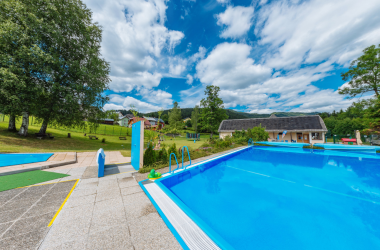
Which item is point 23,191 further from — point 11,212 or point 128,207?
point 128,207

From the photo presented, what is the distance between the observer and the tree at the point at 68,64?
9.88m

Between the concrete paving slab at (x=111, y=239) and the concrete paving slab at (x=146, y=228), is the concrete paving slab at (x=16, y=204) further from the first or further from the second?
the concrete paving slab at (x=146, y=228)

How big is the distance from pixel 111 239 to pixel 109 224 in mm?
381

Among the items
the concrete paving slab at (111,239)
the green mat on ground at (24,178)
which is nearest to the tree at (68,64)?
the green mat on ground at (24,178)

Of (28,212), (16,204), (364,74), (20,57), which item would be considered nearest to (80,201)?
(28,212)

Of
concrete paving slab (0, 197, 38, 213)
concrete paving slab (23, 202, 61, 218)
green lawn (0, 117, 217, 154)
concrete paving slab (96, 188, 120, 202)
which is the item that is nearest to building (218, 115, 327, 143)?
green lawn (0, 117, 217, 154)

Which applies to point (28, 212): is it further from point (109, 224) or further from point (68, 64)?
point (68, 64)

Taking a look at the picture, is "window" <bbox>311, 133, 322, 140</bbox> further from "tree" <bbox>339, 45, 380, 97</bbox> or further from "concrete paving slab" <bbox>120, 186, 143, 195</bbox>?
"concrete paving slab" <bbox>120, 186, 143, 195</bbox>

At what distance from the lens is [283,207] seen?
3326 millimetres

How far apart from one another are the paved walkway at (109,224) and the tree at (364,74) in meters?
25.1

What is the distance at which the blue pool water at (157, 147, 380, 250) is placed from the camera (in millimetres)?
2361

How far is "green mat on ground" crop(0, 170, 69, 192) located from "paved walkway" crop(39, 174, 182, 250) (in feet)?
5.77

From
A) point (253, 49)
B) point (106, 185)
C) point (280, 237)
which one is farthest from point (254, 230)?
point (253, 49)

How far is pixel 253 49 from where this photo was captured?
46.5 feet
